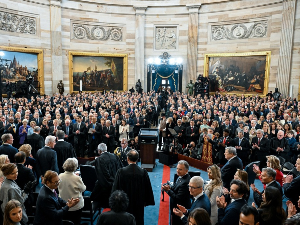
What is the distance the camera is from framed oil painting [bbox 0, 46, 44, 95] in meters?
21.2

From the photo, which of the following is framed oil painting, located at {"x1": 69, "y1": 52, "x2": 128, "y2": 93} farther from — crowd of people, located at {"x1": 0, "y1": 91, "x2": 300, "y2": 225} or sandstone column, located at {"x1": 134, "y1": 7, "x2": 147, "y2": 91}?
crowd of people, located at {"x1": 0, "y1": 91, "x2": 300, "y2": 225}

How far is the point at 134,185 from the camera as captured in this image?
486 cm

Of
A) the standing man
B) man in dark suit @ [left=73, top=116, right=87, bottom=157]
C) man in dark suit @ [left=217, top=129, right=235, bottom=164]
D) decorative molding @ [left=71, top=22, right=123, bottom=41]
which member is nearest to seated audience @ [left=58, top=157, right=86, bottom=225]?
the standing man

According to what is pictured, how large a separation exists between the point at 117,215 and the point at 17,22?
2388 centimetres

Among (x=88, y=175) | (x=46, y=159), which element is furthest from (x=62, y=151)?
(x=88, y=175)

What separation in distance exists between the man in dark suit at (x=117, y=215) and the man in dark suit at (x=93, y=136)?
655 centimetres

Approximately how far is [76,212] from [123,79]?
24.0 m

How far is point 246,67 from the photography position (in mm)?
24312

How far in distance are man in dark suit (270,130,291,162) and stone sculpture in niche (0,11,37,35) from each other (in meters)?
22.4

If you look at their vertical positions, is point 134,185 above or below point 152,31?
below

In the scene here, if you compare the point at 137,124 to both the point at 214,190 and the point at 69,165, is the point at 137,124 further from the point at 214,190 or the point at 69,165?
the point at 214,190

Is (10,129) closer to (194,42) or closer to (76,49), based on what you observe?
(76,49)

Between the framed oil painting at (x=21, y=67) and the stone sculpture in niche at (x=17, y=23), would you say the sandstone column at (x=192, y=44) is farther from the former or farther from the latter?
the stone sculpture in niche at (x=17, y=23)

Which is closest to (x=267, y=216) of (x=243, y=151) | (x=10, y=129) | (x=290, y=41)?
(x=243, y=151)
